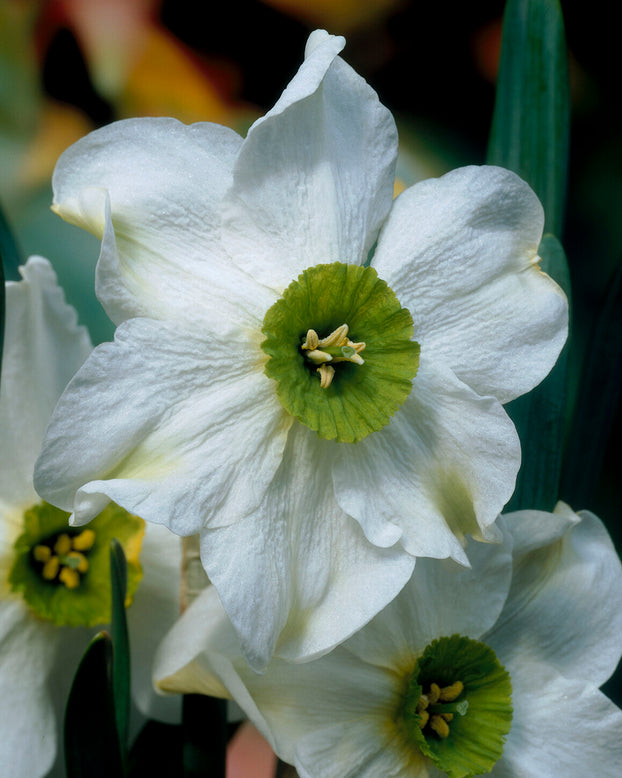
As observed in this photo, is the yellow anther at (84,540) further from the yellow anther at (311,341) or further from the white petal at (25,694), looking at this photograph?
the yellow anther at (311,341)

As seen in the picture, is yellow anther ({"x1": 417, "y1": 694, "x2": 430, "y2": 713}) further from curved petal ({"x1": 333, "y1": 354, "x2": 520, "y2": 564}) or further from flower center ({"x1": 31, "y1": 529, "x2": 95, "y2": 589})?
flower center ({"x1": 31, "y1": 529, "x2": 95, "y2": 589})

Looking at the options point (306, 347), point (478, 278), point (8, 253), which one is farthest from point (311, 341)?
point (8, 253)

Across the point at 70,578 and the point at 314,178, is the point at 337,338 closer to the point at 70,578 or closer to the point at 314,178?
the point at 314,178

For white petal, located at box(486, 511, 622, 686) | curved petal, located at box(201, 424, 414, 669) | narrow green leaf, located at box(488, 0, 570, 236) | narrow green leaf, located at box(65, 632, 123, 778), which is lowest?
narrow green leaf, located at box(65, 632, 123, 778)

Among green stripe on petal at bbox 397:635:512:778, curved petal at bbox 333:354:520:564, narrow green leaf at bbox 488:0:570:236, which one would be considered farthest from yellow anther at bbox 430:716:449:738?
narrow green leaf at bbox 488:0:570:236

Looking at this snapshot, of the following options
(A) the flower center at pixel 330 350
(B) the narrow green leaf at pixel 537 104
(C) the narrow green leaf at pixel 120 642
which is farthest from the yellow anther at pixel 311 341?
(B) the narrow green leaf at pixel 537 104

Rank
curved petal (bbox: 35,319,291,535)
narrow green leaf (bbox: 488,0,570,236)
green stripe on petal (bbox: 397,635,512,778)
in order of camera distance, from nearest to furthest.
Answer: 1. curved petal (bbox: 35,319,291,535)
2. green stripe on petal (bbox: 397,635,512,778)
3. narrow green leaf (bbox: 488,0,570,236)
